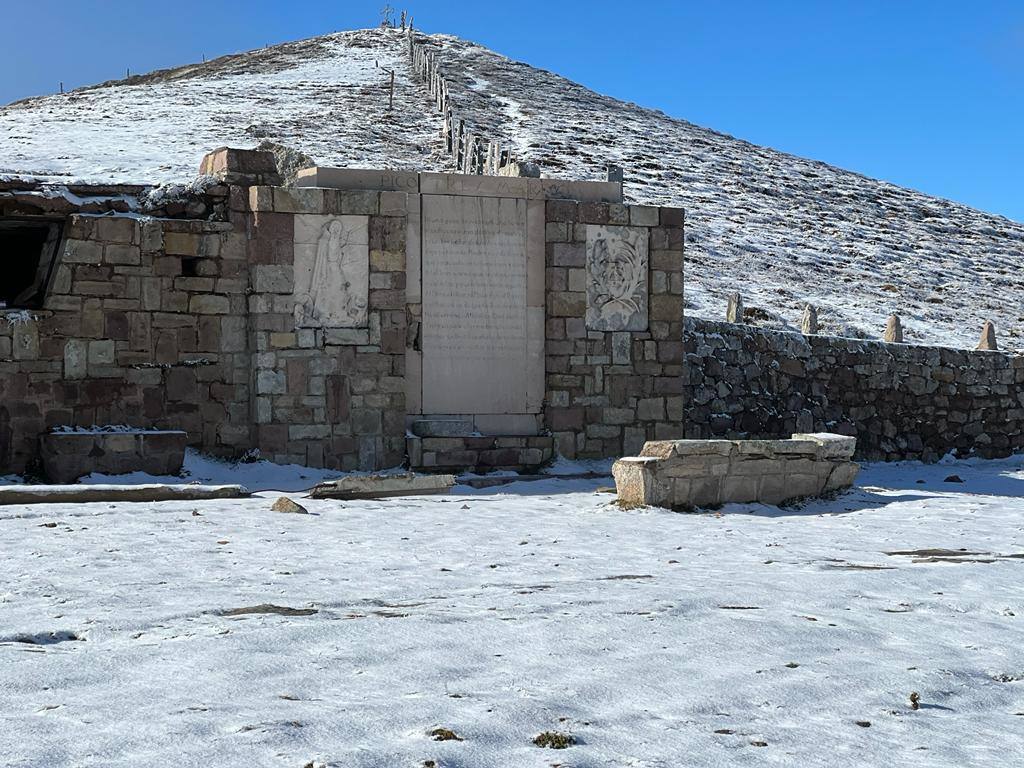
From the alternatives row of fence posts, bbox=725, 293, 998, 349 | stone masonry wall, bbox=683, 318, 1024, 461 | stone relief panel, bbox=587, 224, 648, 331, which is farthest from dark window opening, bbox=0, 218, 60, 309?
row of fence posts, bbox=725, 293, 998, 349

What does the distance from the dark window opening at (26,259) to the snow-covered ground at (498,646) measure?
399cm

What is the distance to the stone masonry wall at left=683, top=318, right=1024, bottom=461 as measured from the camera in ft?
52.0

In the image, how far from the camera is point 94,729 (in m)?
3.78

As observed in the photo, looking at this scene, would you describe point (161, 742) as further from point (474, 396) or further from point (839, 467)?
point (474, 396)

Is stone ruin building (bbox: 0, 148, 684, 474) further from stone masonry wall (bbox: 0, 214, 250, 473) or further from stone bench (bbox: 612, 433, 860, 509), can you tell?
stone bench (bbox: 612, 433, 860, 509)

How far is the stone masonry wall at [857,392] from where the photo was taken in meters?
15.9

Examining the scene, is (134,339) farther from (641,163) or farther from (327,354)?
(641,163)

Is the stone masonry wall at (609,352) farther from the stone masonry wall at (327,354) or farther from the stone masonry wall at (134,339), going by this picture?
the stone masonry wall at (134,339)

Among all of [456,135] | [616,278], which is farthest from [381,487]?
[456,135]

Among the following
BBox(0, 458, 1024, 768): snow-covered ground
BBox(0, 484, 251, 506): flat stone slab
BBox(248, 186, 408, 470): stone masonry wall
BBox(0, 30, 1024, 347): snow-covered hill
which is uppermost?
BBox(0, 30, 1024, 347): snow-covered hill

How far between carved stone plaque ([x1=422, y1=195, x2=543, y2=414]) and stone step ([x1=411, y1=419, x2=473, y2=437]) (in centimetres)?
17

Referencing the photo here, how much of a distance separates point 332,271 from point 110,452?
282 cm

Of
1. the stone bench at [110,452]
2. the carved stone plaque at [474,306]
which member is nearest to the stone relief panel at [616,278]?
the carved stone plaque at [474,306]

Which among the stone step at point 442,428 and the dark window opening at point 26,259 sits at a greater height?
the dark window opening at point 26,259
